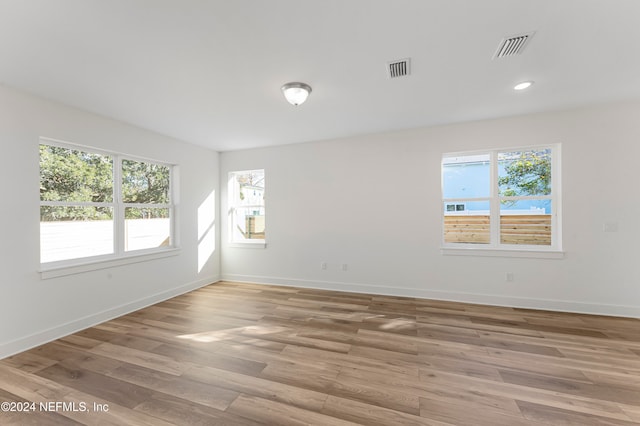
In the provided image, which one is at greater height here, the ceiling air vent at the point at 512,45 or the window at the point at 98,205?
the ceiling air vent at the point at 512,45

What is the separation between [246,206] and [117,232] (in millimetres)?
2139

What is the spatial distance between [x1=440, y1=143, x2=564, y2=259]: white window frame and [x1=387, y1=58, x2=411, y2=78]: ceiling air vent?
1962 mm

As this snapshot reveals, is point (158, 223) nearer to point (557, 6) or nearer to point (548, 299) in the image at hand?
point (557, 6)

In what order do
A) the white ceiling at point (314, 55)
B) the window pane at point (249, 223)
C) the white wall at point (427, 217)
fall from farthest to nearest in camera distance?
1. the window pane at point (249, 223)
2. the white wall at point (427, 217)
3. the white ceiling at point (314, 55)

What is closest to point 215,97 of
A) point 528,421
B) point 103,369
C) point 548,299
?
point 103,369

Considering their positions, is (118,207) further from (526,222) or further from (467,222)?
(526,222)

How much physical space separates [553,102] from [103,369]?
548 centimetres

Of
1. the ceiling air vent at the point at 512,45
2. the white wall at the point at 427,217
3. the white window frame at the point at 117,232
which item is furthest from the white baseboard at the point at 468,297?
Answer: the ceiling air vent at the point at 512,45

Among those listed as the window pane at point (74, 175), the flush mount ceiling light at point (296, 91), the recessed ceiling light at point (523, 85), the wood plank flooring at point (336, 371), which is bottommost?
the wood plank flooring at point (336, 371)

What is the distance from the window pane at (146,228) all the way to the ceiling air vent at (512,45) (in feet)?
15.3

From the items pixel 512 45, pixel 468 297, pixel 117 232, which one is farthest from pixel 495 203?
pixel 117 232

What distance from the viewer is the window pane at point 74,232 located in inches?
110

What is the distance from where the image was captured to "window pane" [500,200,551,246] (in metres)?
3.54

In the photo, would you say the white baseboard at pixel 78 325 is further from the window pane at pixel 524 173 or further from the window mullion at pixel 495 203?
the window pane at pixel 524 173
